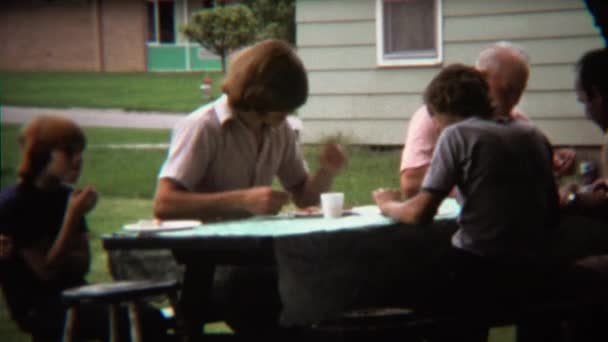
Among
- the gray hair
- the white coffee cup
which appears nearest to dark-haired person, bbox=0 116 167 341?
the white coffee cup

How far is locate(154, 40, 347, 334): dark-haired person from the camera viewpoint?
12.6ft

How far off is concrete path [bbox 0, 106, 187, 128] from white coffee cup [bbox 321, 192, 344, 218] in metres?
12.0

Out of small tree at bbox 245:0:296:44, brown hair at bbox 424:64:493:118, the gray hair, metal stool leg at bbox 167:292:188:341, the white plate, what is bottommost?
metal stool leg at bbox 167:292:188:341

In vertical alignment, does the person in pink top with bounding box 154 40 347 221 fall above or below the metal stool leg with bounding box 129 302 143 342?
above

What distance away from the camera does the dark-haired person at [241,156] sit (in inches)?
152

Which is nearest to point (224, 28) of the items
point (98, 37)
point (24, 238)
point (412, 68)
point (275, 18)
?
point (275, 18)

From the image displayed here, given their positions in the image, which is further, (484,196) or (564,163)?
(564,163)

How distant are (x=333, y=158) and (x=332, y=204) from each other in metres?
0.42

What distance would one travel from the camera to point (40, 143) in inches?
141

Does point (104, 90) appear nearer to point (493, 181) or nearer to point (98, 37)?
point (98, 37)

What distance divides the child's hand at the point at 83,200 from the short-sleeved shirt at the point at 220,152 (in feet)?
1.50

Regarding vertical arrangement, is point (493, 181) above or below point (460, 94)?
below

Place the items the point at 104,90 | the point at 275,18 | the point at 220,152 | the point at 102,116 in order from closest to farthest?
1. the point at 220,152
2. the point at 102,116
3. the point at 275,18
4. the point at 104,90

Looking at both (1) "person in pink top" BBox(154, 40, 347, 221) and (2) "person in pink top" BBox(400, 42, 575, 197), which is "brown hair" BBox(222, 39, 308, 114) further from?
(2) "person in pink top" BBox(400, 42, 575, 197)
